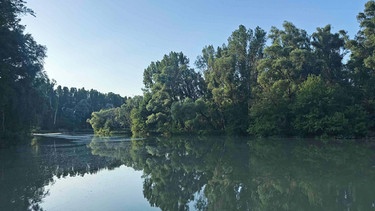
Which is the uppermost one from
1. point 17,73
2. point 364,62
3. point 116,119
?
point 364,62

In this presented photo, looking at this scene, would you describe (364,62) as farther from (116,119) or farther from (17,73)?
(116,119)

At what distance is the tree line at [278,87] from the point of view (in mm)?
34000

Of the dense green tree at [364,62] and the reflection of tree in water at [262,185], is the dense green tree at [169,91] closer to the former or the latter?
the dense green tree at [364,62]

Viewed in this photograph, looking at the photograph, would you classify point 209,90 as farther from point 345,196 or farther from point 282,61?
point 345,196

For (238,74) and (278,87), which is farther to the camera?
(238,74)

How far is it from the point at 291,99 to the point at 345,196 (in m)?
31.2

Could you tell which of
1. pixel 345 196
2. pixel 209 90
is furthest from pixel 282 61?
pixel 345 196

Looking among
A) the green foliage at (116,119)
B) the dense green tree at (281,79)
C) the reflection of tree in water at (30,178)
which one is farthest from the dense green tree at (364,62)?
the green foliage at (116,119)

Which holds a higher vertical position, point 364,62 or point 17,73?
point 364,62

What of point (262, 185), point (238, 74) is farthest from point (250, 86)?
point (262, 185)

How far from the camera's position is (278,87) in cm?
3784

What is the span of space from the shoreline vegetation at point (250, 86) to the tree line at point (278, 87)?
0.11 m

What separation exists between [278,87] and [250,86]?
807cm

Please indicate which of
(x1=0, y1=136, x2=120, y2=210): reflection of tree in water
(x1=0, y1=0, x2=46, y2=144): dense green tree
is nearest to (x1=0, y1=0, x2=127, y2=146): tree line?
(x1=0, y1=0, x2=46, y2=144): dense green tree
